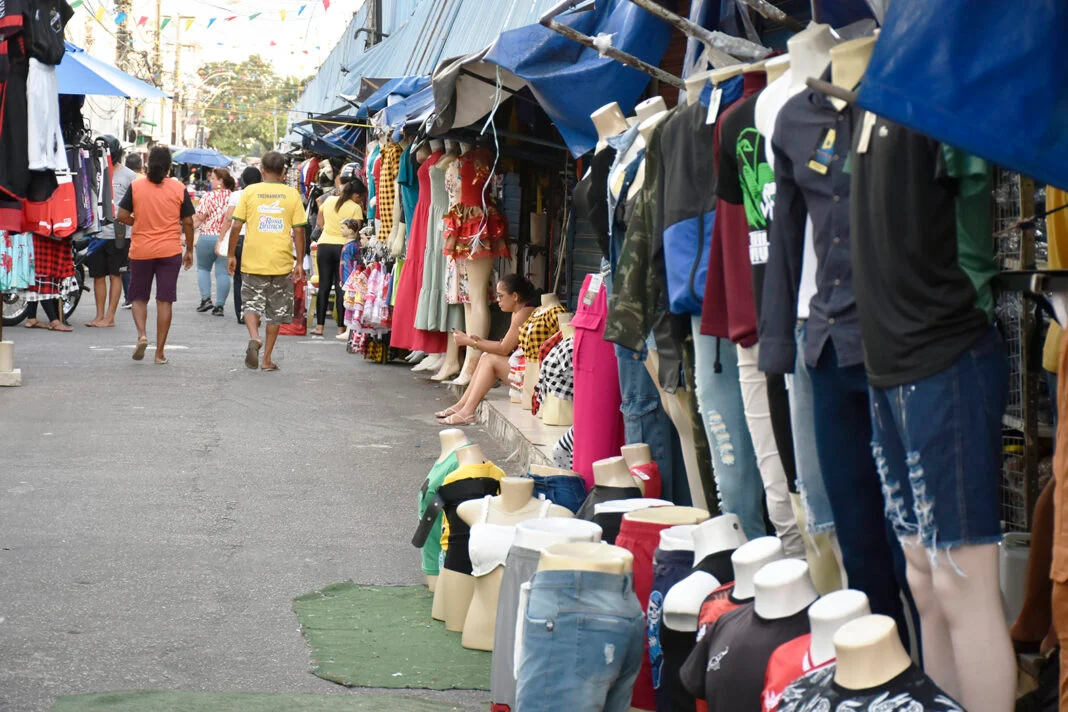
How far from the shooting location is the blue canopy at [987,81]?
97.7 inches

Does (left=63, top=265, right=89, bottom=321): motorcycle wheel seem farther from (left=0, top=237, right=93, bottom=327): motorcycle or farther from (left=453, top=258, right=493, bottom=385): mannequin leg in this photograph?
(left=453, top=258, right=493, bottom=385): mannequin leg

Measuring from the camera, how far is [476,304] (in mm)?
11469

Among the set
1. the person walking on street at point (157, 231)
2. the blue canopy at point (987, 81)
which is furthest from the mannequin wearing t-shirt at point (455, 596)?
the person walking on street at point (157, 231)

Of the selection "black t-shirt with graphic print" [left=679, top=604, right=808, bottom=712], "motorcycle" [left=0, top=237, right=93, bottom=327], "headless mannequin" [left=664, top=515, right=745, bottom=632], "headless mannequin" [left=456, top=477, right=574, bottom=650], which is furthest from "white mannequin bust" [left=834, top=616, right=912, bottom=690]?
"motorcycle" [left=0, top=237, right=93, bottom=327]

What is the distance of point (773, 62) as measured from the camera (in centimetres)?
395

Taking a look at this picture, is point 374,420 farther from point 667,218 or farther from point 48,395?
point 667,218

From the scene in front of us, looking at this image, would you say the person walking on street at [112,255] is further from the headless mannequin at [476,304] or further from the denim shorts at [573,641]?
the denim shorts at [573,641]

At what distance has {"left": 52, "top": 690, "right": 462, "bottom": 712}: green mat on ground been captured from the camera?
4230 millimetres

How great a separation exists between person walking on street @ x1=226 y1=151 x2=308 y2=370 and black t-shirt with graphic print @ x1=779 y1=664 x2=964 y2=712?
10.4m

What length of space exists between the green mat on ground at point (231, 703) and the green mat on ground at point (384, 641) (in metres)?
0.19

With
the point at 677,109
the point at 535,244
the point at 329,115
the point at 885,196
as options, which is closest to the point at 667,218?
the point at 677,109

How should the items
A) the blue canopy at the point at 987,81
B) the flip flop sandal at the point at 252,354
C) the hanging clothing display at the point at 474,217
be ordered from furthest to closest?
the flip flop sandal at the point at 252,354, the hanging clothing display at the point at 474,217, the blue canopy at the point at 987,81

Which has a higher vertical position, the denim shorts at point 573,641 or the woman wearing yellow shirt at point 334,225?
the woman wearing yellow shirt at point 334,225

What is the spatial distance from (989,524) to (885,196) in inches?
29.8
